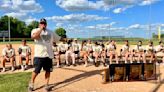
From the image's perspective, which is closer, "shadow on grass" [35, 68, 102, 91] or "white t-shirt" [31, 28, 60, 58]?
"white t-shirt" [31, 28, 60, 58]

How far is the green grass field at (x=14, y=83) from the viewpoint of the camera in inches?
326

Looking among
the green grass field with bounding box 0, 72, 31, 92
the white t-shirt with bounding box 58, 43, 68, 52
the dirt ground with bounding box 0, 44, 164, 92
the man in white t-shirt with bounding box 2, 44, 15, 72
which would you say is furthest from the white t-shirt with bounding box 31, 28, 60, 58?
the white t-shirt with bounding box 58, 43, 68, 52

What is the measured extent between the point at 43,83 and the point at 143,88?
8.46 ft

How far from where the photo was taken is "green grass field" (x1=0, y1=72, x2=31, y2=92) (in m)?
8.28

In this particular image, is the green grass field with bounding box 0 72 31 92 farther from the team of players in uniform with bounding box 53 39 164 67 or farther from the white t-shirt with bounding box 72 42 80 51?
the white t-shirt with bounding box 72 42 80 51

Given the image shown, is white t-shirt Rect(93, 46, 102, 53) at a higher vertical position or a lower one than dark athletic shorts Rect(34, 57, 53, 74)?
higher

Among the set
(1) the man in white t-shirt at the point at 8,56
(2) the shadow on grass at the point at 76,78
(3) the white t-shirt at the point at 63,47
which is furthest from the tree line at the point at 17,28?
(2) the shadow on grass at the point at 76,78

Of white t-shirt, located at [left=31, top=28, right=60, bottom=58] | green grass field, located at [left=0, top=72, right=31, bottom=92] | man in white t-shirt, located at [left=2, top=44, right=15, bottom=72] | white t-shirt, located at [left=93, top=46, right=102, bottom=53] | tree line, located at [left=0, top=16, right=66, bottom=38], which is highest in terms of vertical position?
tree line, located at [left=0, top=16, right=66, bottom=38]

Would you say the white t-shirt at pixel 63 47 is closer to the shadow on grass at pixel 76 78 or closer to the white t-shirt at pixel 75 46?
the white t-shirt at pixel 75 46

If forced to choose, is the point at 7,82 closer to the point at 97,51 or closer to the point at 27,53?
the point at 27,53

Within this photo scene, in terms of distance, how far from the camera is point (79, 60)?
14.1 m

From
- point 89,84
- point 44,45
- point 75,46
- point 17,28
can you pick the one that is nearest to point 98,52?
point 75,46

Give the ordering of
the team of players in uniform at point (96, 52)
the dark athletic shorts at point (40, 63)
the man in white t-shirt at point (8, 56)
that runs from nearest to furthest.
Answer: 1. the dark athletic shorts at point (40, 63)
2. the man in white t-shirt at point (8, 56)
3. the team of players in uniform at point (96, 52)

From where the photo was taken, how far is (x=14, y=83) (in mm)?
8984
